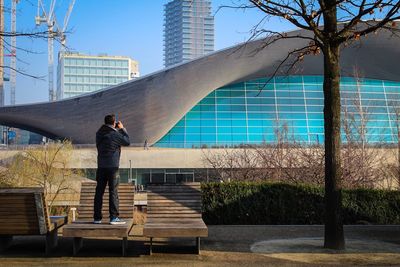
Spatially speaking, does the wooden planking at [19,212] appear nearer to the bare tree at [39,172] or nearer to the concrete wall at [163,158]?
the bare tree at [39,172]

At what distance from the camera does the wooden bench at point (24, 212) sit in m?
6.71

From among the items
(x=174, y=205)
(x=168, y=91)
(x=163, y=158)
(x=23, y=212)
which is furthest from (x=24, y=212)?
(x=168, y=91)

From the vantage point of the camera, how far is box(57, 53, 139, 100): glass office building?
156625mm

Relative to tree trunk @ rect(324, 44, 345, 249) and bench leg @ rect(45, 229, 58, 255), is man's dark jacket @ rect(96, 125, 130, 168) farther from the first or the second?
tree trunk @ rect(324, 44, 345, 249)

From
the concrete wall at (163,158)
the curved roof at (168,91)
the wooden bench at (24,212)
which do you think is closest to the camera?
the wooden bench at (24,212)

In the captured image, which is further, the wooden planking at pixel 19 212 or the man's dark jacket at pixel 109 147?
the man's dark jacket at pixel 109 147


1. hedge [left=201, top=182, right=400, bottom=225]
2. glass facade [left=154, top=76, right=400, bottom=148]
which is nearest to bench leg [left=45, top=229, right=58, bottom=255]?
hedge [left=201, top=182, right=400, bottom=225]

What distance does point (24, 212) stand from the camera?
6.79 m

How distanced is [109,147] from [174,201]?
1.45 meters

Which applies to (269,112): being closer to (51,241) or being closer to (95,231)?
(51,241)

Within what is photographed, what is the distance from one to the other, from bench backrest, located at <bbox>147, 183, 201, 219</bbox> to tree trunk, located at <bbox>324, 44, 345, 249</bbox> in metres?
2.00

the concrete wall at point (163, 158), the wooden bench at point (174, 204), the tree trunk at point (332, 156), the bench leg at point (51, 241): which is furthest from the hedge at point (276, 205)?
the concrete wall at point (163, 158)

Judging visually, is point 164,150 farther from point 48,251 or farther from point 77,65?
point 77,65

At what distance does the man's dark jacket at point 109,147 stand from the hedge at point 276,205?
15.4ft
